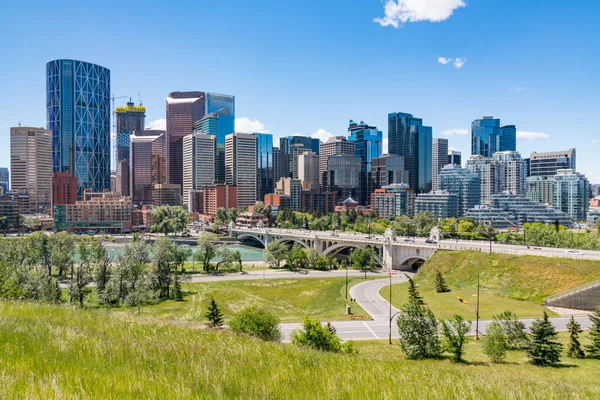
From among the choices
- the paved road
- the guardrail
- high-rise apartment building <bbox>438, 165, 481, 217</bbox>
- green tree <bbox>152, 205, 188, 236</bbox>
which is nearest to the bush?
the paved road

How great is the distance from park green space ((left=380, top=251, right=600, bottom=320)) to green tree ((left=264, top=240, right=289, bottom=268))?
29301 mm

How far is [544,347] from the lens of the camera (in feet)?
98.7

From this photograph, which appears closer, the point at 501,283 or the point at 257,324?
the point at 257,324

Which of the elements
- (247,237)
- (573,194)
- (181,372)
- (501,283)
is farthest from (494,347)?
(573,194)

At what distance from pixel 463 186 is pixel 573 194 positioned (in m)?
43.2

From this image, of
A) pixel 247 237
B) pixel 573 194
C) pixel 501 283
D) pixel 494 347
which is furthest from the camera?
pixel 573 194

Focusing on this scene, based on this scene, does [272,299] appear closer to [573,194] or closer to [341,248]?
[341,248]

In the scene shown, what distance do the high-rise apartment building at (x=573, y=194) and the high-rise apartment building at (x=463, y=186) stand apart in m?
32.7

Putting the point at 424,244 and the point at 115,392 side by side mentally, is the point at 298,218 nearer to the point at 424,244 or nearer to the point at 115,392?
the point at 424,244

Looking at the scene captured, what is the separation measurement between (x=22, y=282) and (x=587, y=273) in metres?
72.2

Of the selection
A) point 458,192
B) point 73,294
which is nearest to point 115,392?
point 73,294

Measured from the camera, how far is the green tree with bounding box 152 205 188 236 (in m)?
162

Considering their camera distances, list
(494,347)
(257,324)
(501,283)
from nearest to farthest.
A: (494,347), (257,324), (501,283)

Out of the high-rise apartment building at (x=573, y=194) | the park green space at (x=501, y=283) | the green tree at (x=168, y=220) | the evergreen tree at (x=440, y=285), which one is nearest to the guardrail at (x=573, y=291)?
the park green space at (x=501, y=283)
